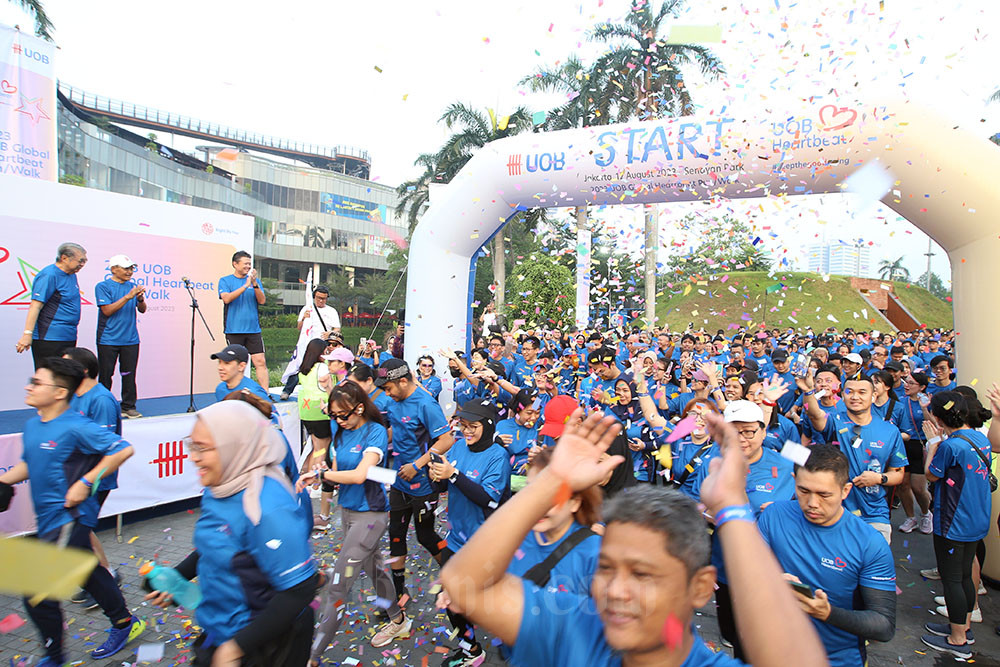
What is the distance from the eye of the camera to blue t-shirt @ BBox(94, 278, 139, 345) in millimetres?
6426

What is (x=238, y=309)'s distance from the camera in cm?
747

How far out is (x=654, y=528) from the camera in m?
1.38

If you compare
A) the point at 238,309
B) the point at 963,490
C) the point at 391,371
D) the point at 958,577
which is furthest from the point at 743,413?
the point at 238,309

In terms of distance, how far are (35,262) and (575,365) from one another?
6723 mm

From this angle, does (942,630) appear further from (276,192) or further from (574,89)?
(276,192)

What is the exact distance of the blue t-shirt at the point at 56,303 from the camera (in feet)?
19.2

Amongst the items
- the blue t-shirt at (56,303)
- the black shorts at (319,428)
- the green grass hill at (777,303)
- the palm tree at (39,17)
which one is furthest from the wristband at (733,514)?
the green grass hill at (777,303)

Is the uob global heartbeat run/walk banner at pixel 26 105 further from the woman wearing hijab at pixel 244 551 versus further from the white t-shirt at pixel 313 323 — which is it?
the woman wearing hijab at pixel 244 551

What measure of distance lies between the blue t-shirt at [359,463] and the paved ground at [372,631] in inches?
38.1

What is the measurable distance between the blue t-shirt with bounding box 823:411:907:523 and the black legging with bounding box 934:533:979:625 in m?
0.54

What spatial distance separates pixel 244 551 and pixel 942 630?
4.75 metres

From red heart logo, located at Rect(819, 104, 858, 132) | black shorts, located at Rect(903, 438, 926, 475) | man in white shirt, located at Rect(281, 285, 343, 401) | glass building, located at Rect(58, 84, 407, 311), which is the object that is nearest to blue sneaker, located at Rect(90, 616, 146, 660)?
man in white shirt, located at Rect(281, 285, 343, 401)

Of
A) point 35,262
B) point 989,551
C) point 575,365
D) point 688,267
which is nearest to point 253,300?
point 35,262

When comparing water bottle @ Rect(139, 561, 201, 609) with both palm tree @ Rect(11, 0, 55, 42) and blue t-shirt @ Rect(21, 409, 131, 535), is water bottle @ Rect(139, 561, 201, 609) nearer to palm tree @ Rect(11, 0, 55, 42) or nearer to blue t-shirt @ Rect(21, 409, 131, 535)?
blue t-shirt @ Rect(21, 409, 131, 535)
